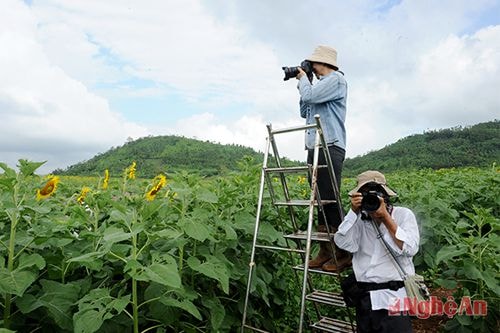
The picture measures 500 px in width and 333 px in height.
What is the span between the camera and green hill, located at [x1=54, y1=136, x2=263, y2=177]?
5737cm

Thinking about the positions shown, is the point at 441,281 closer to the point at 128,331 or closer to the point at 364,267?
the point at 364,267

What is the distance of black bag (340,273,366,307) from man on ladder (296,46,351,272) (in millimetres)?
483

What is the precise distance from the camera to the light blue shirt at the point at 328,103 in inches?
153

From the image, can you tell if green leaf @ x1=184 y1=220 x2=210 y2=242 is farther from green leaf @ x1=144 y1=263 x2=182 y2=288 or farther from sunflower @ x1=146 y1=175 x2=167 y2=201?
sunflower @ x1=146 y1=175 x2=167 y2=201

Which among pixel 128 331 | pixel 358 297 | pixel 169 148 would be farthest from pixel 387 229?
pixel 169 148

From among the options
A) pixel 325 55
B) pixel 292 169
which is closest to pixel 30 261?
pixel 292 169

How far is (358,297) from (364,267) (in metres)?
0.19

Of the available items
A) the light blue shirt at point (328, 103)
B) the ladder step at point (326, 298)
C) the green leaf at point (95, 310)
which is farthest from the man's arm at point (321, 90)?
the green leaf at point (95, 310)

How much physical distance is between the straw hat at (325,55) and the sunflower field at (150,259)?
1.05m

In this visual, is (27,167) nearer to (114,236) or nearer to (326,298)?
(114,236)

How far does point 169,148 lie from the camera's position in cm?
6750

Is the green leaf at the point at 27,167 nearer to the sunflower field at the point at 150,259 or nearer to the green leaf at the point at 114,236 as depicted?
the sunflower field at the point at 150,259

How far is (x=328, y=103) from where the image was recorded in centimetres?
398

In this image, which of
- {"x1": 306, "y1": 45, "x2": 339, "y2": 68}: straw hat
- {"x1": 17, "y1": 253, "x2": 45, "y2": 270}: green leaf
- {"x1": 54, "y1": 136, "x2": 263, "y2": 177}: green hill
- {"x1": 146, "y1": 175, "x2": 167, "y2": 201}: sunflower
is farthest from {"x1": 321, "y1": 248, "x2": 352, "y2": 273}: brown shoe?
{"x1": 54, "y1": 136, "x2": 263, "y2": 177}: green hill
